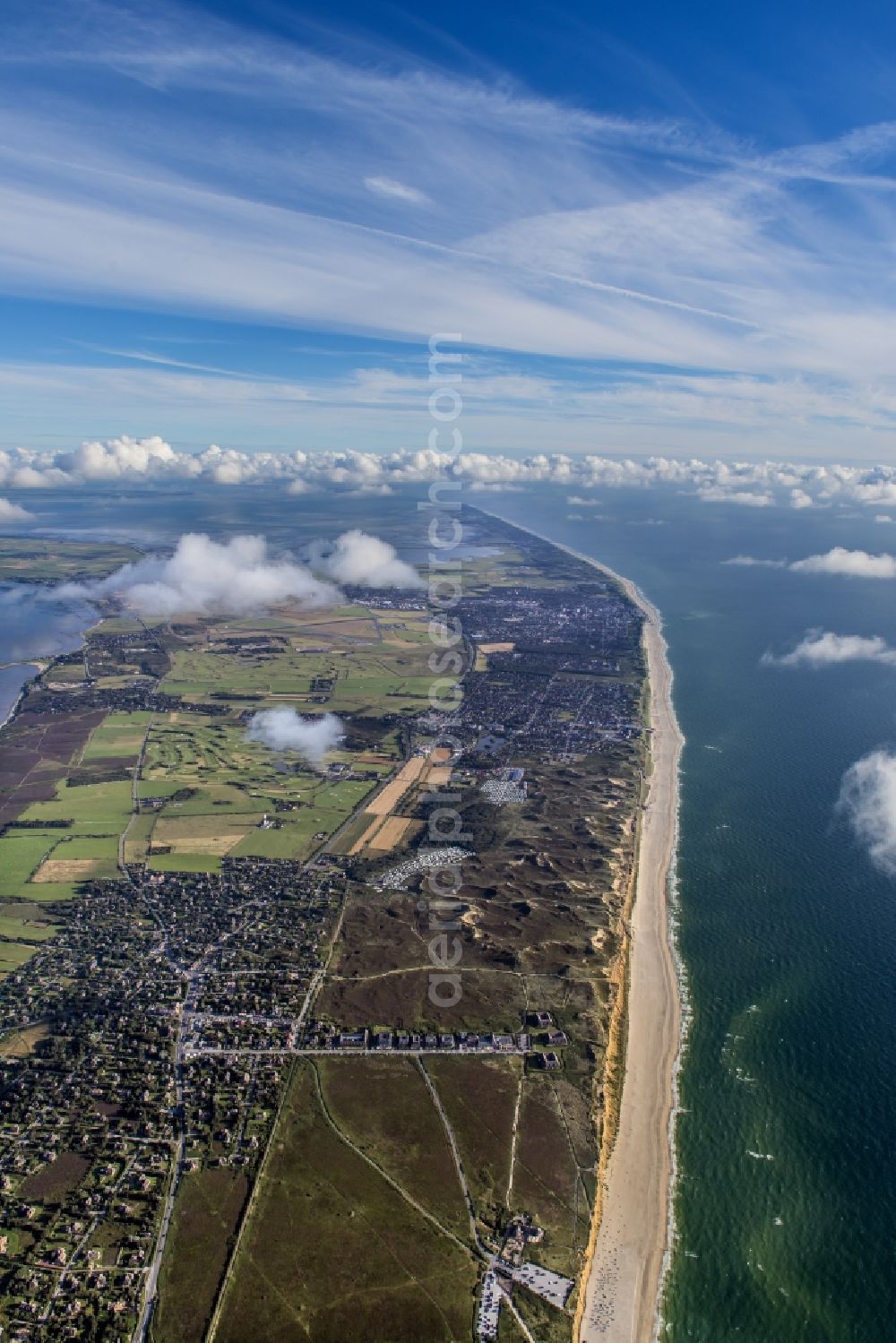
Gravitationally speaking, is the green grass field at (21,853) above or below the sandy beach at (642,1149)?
above

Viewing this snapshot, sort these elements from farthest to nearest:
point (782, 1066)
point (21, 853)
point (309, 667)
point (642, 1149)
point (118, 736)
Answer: point (309, 667) → point (118, 736) → point (21, 853) → point (782, 1066) → point (642, 1149)

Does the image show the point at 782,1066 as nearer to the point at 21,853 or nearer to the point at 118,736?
the point at 21,853

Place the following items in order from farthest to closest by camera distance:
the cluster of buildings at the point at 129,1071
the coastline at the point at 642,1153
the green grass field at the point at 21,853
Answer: the green grass field at the point at 21,853 < the cluster of buildings at the point at 129,1071 < the coastline at the point at 642,1153

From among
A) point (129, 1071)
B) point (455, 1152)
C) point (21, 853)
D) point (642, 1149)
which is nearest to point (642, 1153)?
point (642, 1149)

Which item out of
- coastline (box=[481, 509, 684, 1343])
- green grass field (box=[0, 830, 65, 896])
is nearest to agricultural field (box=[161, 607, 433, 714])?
green grass field (box=[0, 830, 65, 896])

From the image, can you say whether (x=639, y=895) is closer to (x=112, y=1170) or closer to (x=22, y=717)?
(x=112, y=1170)

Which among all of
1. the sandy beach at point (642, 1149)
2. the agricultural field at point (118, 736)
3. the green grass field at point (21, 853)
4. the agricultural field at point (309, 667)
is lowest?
the sandy beach at point (642, 1149)

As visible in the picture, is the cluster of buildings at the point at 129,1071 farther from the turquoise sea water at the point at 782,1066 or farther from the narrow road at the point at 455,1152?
the turquoise sea water at the point at 782,1066

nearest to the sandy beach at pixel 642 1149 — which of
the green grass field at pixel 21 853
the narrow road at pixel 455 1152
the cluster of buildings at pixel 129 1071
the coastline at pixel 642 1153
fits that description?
the coastline at pixel 642 1153

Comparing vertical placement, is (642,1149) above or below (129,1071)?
below
